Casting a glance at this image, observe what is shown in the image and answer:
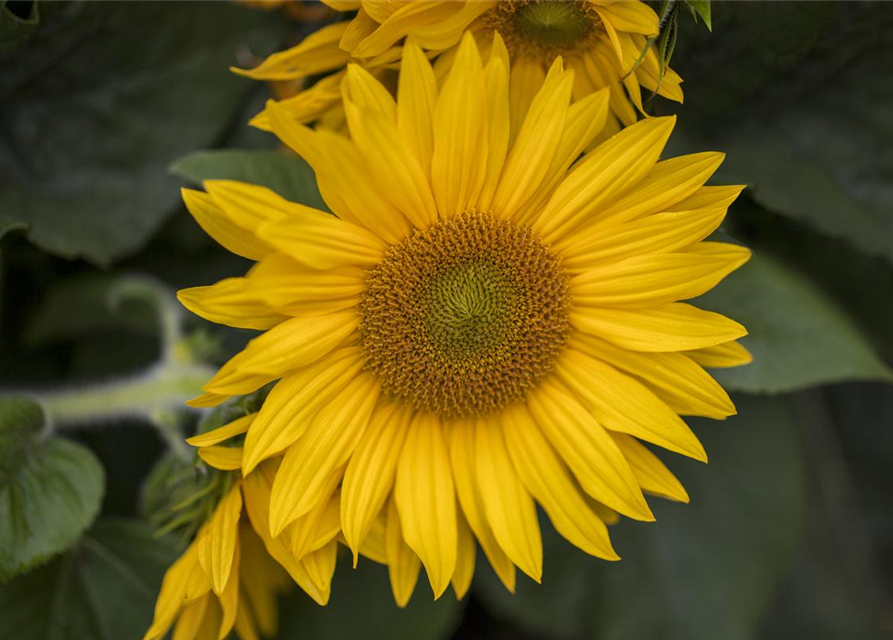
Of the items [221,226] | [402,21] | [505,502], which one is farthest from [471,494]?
[402,21]

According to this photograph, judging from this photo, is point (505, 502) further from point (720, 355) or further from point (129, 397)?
point (129, 397)

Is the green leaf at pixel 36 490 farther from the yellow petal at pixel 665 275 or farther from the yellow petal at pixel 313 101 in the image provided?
the yellow petal at pixel 665 275

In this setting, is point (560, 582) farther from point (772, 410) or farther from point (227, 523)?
point (227, 523)

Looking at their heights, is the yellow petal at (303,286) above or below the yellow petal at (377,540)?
above

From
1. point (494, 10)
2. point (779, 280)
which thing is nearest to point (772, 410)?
point (779, 280)

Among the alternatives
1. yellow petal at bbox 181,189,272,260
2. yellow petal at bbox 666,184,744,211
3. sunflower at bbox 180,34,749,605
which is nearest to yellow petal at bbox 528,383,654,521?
sunflower at bbox 180,34,749,605

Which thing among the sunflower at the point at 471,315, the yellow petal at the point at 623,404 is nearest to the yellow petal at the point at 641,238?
the sunflower at the point at 471,315
